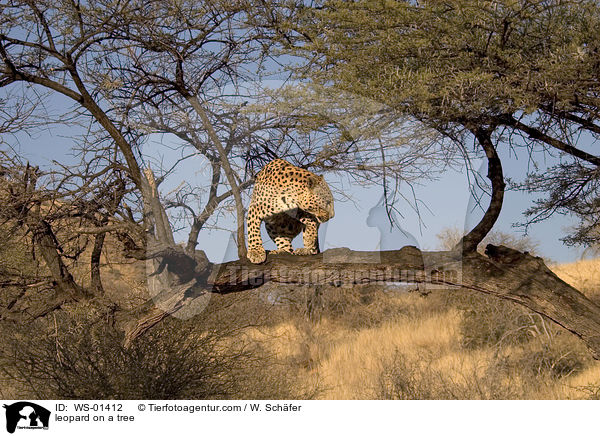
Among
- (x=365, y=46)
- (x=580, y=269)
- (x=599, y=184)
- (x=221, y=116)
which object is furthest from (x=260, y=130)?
(x=580, y=269)

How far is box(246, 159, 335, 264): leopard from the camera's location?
652 cm

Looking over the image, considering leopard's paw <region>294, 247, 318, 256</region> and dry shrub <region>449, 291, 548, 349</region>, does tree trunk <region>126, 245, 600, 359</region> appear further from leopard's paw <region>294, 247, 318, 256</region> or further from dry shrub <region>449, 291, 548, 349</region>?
dry shrub <region>449, 291, 548, 349</region>

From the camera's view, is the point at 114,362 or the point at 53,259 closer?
the point at 53,259

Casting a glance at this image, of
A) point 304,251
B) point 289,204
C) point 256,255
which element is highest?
point 289,204

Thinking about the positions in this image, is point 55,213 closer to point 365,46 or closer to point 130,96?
point 130,96

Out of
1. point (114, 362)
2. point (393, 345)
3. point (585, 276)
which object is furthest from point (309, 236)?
point (585, 276)

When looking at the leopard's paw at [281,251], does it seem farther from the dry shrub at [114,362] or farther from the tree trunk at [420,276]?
the dry shrub at [114,362]
